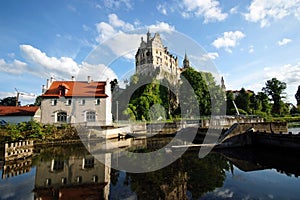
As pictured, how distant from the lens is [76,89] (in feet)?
95.7

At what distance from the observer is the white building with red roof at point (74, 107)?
26.9m

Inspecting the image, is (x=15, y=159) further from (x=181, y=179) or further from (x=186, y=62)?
(x=186, y=62)

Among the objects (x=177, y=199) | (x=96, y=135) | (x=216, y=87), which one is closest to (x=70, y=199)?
(x=177, y=199)

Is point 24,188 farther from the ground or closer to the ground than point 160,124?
closer to the ground

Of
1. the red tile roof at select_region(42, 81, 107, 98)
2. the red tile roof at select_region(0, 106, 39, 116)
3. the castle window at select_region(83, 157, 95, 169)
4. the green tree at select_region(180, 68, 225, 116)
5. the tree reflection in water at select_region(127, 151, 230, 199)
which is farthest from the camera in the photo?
the green tree at select_region(180, 68, 225, 116)

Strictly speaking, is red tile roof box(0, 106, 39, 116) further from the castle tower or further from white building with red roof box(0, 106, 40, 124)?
the castle tower

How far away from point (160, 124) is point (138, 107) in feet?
30.0

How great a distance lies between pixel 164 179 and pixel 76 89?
24.7m

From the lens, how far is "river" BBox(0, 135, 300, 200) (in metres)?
7.35

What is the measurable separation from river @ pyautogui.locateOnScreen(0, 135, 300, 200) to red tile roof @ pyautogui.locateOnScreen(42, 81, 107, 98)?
52.0 feet

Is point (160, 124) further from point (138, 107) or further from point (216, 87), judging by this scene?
point (216, 87)

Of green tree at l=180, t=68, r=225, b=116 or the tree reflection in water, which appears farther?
green tree at l=180, t=68, r=225, b=116

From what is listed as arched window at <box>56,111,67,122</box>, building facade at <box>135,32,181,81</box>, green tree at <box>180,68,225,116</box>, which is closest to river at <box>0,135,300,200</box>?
arched window at <box>56,111,67,122</box>

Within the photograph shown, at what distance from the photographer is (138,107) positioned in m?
37.0
